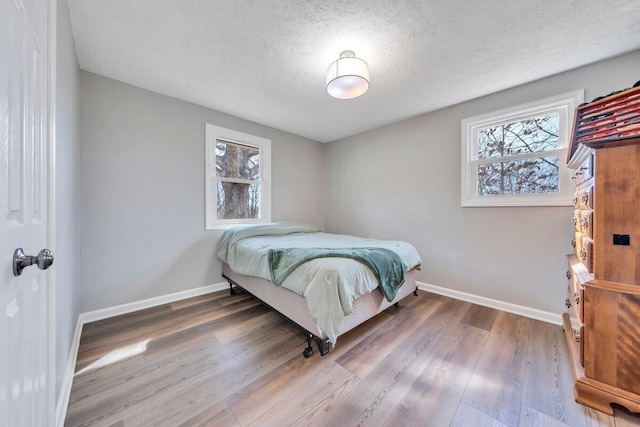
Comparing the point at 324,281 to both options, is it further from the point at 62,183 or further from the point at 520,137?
the point at 520,137

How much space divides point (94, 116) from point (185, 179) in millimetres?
950

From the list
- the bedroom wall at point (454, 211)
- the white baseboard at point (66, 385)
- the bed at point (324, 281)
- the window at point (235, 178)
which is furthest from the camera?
the window at point (235, 178)

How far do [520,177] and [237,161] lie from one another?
3.46 metres

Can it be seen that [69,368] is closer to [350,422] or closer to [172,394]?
[172,394]

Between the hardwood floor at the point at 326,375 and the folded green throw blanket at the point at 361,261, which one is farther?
the folded green throw blanket at the point at 361,261

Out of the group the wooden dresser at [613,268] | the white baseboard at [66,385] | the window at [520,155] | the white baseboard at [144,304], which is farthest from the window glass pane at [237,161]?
the wooden dresser at [613,268]

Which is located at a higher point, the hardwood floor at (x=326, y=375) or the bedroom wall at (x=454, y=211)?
the bedroom wall at (x=454, y=211)

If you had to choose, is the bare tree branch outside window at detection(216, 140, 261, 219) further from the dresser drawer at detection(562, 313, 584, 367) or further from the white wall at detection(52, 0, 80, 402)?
the dresser drawer at detection(562, 313, 584, 367)

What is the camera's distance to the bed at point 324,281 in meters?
1.64

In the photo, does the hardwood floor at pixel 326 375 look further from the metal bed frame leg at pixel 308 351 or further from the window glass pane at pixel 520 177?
the window glass pane at pixel 520 177

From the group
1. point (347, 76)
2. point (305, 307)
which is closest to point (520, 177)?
point (347, 76)

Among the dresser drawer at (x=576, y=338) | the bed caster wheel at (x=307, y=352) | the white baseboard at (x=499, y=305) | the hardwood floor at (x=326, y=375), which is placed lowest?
the hardwood floor at (x=326, y=375)

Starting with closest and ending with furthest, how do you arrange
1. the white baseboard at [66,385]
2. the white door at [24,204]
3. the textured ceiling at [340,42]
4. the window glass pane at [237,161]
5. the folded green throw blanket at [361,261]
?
the white door at [24,204] → the white baseboard at [66,385] → the textured ceiling at [340,42] → the folded green throw blanket at [361,261] → the window glass pane at [237,161]

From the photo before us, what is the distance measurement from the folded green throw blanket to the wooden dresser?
1.14m
